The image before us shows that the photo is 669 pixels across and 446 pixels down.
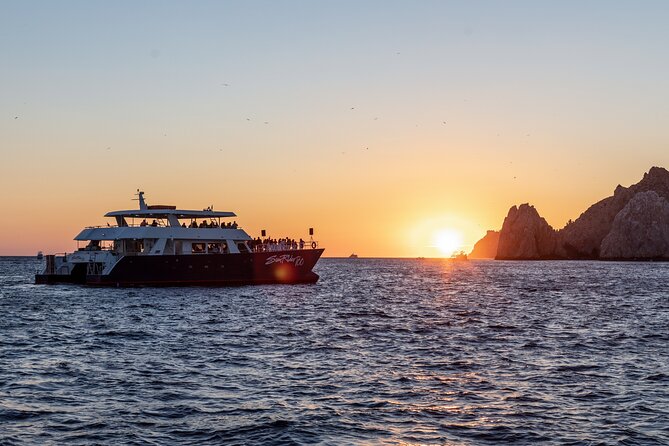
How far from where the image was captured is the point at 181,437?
14.7 m

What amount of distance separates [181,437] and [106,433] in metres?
1.57

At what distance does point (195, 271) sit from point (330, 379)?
1808 inches

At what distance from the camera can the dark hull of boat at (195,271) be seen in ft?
210

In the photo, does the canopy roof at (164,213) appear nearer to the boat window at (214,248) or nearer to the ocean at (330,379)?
the boat window at (214,248)

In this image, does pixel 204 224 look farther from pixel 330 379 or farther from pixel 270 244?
pixel 330 379

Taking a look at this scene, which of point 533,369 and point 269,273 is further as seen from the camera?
point 269,273

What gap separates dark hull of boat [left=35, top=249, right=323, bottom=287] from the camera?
6394cm

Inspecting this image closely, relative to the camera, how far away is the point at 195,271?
65250mm

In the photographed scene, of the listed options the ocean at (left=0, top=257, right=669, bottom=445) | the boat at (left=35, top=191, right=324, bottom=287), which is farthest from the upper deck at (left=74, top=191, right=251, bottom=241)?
the ocean at (left=0, top=257, right=669, bottom=445)

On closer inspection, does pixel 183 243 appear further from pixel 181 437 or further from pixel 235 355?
pixel 181 437

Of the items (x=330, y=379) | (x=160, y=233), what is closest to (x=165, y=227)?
(x=160, y=233)

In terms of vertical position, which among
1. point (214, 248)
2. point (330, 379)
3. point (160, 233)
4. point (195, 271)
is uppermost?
point (160, 233)

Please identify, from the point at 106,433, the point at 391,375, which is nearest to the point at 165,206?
the point at 391,375

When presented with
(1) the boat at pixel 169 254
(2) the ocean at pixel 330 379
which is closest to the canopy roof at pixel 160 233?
(1) the boat at pixel 169 254
